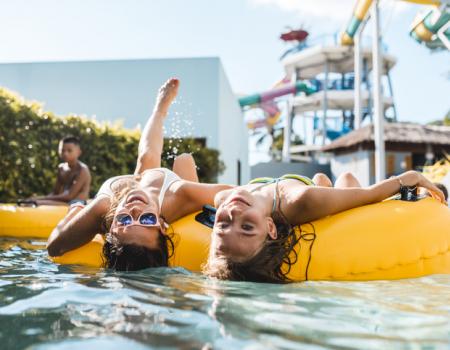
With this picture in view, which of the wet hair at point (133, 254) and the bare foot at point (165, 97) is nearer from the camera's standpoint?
the wet hair at point (133, 254)

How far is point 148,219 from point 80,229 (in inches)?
31.6

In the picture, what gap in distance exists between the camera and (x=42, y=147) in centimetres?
959

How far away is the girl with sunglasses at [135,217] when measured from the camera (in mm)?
3234

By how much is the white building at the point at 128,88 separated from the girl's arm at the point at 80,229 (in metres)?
11.1

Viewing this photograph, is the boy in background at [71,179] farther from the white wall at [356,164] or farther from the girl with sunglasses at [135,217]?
the white wall at [356,164]

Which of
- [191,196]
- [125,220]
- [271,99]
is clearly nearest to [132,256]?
[125,220]

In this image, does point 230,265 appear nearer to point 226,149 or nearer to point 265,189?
point 265,189

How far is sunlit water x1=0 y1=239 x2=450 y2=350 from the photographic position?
161cm

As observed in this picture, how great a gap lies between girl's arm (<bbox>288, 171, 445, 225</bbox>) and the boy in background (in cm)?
507

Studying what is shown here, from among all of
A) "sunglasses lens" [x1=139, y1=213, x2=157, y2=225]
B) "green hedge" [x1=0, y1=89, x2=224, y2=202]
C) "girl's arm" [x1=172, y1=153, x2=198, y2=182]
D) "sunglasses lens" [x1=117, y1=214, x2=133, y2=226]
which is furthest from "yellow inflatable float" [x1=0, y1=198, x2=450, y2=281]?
"green hedge" [x1=0, y1=89, x2=224, y2=202]

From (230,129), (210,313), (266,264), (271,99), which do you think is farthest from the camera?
(271,99)

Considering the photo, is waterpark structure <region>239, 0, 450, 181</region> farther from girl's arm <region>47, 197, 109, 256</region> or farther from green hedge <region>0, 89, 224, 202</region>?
girl's arm <region>47, 197, 109, 256</region>

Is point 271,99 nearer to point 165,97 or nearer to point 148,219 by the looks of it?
point 165,97

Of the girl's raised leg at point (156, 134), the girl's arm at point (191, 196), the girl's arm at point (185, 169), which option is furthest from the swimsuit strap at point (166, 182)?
the girl's raised leg at point (156, 134)
